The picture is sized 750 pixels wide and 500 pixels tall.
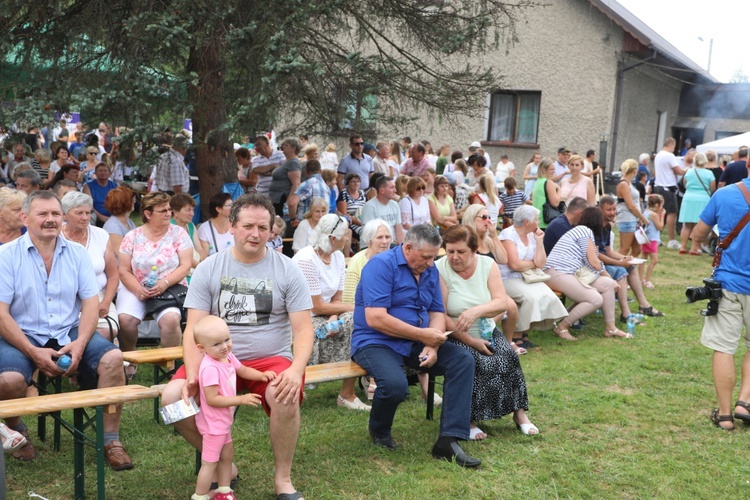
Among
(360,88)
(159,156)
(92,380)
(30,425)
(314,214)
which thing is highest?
(360,88)

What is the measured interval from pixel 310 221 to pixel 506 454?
3738mm

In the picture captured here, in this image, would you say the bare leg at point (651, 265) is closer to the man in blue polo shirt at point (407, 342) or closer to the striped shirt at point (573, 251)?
the striped shirt at point (573, 251)

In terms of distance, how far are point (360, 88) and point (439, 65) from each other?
1.73 metres

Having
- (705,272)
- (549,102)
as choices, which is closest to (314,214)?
(705,272)

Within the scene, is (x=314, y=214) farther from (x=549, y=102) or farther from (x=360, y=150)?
(x=549, y=102)

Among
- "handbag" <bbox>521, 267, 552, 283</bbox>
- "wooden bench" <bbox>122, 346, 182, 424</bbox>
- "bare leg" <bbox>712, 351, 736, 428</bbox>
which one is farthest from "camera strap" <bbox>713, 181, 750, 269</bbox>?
"wooden bench" <bbox>122, 346, 182, 424</bbox>

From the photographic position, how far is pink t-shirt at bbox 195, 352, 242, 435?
3.74 m

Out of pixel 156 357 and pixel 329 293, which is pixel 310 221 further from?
pixel 156 357

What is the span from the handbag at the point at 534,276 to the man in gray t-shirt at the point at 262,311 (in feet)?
12.7

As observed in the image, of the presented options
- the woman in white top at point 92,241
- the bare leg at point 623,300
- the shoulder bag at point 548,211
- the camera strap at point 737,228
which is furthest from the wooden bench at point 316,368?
the shoulder bag at point 548,211

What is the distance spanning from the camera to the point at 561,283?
806 cm

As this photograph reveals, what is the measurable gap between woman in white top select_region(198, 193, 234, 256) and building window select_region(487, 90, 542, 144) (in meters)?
15.3

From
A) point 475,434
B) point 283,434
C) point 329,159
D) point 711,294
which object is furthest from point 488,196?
point 283,434

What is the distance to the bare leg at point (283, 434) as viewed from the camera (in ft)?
12.9
